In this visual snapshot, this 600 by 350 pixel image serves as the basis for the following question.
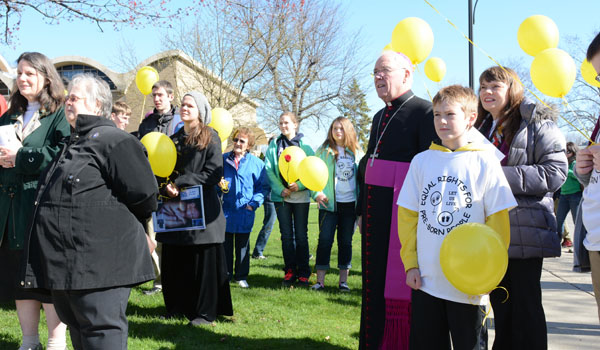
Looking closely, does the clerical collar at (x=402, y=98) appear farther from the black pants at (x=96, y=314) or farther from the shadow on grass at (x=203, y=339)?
the black pants at (x=96, y=314)

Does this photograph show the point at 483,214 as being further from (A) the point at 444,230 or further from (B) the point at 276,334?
(B) the point at 276,334

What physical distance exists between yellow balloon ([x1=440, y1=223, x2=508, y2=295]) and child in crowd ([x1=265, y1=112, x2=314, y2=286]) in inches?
171

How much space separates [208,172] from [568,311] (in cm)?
411

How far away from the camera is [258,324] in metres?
4.89

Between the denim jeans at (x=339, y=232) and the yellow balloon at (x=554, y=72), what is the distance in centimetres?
333

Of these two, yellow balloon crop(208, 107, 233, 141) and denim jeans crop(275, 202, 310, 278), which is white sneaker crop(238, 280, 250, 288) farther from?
yellow balloon crop(208, 107, 233, 141)

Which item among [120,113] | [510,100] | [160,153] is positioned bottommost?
[160,153]

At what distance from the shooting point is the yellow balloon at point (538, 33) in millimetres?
4082

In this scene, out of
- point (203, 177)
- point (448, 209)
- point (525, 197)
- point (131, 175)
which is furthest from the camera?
point (203, 177)

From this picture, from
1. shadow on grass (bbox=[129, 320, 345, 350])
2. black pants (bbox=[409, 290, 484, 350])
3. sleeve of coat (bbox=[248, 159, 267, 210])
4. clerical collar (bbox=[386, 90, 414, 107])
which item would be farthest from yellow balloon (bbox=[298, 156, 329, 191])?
black pants (bbox=[409, 290, 484, 350])

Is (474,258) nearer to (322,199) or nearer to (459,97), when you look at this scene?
(459,97)

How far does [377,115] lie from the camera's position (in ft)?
12.9

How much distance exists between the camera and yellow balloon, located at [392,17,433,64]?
4.61 m

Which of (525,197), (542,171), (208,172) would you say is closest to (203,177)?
(208,172)
